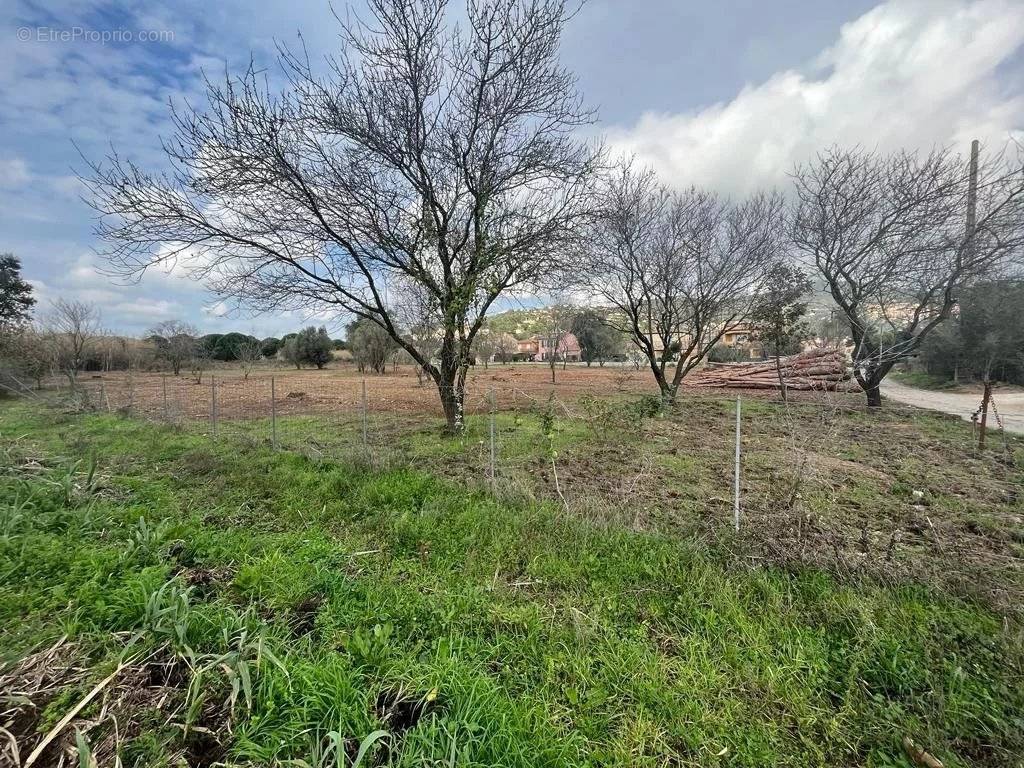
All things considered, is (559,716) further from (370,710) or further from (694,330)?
(694,330)

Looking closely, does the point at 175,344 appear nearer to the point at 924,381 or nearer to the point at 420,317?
the point at 420,317

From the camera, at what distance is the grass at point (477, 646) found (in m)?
1.55

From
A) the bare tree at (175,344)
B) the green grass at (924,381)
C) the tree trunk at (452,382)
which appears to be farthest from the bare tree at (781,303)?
the bare tree at (175,344)

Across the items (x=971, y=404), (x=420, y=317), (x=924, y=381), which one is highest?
(x=420, y=317)

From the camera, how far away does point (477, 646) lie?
2074 mm

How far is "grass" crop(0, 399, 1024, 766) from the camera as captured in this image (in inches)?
61.2

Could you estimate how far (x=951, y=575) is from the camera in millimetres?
2508

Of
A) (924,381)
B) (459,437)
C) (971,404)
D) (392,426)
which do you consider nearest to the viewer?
(459,437)

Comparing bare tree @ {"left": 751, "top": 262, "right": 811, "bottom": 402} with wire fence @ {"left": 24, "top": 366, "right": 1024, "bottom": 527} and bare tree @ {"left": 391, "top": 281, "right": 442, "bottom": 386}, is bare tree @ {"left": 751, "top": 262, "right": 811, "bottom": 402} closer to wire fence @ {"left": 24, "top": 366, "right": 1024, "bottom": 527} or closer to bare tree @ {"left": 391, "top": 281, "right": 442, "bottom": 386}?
wire fence @ {"left": 24, "top": 366, "right": 1024, "bottom": 527}

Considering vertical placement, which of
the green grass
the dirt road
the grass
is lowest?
the grass

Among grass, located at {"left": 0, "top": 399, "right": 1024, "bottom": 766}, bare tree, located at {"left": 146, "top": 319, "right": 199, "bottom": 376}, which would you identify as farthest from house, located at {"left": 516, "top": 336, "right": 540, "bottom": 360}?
grass, located at {"left": 0, "top": 399, "right": 1024, "bottom": 766}

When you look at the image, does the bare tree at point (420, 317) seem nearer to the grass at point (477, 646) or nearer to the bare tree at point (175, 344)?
the grass at point (477, 646)

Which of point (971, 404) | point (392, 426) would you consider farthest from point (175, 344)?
point (971, 404)

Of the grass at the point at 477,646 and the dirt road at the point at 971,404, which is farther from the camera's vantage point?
the dirt road at the point at 971,404
